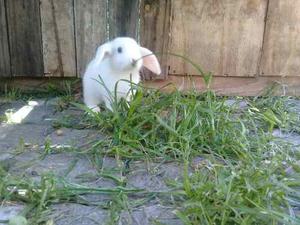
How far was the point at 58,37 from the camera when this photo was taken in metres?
2.83

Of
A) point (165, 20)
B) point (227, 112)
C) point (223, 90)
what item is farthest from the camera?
point (223, 90)

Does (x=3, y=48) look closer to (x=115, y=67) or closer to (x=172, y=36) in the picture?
(x=115, y=67)

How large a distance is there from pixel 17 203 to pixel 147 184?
497 mm

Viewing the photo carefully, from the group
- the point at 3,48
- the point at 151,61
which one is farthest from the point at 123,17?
the point at 3,48

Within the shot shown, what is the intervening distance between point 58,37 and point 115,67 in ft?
2.61

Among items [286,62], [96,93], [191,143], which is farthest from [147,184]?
[286,62]

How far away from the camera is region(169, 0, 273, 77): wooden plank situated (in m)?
2.71

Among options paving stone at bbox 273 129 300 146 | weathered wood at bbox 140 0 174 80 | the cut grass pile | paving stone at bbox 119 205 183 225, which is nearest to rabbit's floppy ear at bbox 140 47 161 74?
the cut grass pile

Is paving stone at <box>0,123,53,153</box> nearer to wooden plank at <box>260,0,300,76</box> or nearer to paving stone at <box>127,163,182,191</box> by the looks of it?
paving stone at <box>127,163,182,191</box>

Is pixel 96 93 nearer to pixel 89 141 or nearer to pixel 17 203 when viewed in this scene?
pixel 89 141

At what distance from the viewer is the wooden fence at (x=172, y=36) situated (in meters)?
2.73

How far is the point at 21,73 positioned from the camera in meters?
2.91

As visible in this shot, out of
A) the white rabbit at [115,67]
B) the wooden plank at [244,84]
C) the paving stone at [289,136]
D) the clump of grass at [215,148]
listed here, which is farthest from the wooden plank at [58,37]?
the paving stone at [289,136]

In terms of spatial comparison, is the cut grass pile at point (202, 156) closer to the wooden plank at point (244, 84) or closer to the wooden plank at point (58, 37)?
the wooden plank at point (244, 84)
